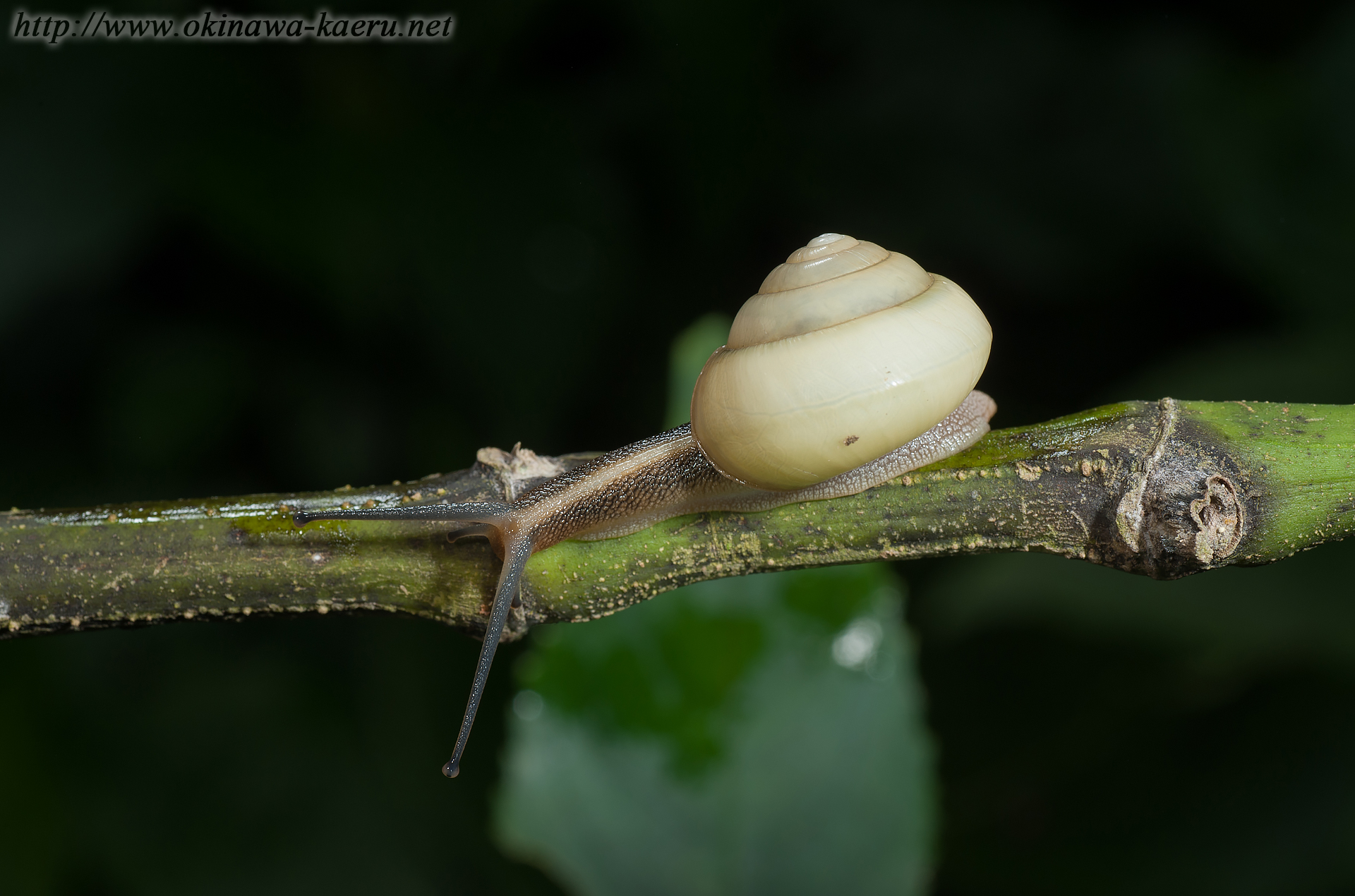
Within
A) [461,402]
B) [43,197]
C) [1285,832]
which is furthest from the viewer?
[461,402]

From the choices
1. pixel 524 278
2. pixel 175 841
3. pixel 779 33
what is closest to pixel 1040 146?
pixel 779 33

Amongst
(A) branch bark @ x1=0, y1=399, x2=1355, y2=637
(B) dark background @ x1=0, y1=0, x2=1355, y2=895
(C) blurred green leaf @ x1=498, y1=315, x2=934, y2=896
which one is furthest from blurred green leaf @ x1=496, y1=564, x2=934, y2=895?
(B) dark background @ x1=0, y1=0, x2=1355, y2=895

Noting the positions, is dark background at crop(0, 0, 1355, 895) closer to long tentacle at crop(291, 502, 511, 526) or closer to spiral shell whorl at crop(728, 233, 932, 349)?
spiral shell whorl at crop(728, 233, 932, 349)

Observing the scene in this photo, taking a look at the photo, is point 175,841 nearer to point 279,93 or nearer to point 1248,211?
point 279,93

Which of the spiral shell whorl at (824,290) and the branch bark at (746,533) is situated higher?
the spiral shell whorl at (824,290)

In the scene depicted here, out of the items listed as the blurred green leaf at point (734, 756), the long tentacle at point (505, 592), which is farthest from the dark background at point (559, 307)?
the long tentacle at point (505, 592)

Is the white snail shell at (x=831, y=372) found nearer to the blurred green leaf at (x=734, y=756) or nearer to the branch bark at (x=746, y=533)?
the branch bark at (x=746, y=533)
